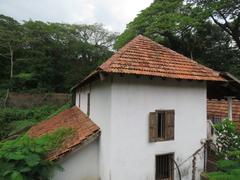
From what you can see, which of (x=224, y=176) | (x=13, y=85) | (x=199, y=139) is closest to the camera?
(x=224, y=176)

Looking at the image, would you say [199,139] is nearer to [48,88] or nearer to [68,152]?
[68,152]

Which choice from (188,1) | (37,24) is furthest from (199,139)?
(37,24)

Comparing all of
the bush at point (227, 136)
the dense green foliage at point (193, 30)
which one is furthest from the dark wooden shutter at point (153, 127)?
the dense green foliage at point (193, 30)

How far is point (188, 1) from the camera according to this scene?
24312 mm

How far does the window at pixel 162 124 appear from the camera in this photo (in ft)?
30.9

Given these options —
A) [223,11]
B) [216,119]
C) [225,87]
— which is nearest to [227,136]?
[225,87]

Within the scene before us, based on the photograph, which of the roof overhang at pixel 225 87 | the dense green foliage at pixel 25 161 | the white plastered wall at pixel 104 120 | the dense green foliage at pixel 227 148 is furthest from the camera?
the roof overhang at pixel 225 87

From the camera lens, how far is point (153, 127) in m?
9.40

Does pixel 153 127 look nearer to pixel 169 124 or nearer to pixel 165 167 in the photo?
pixel 169 124

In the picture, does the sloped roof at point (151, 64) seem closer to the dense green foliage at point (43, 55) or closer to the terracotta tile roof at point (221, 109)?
the terracotta tile roof at point (221, 109)

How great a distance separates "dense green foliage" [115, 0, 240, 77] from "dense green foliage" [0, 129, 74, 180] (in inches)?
698

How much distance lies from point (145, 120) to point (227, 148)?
3.37m

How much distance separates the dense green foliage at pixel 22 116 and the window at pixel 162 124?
60.2 feet

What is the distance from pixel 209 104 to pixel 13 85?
25.1 metres
